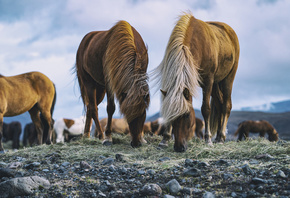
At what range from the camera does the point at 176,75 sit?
5.24 m

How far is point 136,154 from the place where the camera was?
544 centimetres

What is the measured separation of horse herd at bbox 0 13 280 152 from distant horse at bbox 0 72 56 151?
1.62 metres

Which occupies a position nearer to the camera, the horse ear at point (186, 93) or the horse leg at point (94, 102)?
the horse ear at point (186, 93)

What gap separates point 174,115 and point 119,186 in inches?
63.9

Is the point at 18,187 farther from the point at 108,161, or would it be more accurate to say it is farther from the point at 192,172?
the point at 192,172

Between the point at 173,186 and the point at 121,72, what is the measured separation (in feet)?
9.81

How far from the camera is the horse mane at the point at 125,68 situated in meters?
5.64

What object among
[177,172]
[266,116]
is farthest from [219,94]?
[266,116]

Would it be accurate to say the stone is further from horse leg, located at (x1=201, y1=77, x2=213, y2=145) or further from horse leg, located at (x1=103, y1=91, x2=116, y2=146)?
horse leg, located at (x1=103, y1=91, x2=116, y2=146)

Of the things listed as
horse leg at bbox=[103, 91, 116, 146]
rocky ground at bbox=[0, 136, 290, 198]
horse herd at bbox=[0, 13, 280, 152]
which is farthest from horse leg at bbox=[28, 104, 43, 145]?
rocky ground at bbox=[0, 136, 290, 198]

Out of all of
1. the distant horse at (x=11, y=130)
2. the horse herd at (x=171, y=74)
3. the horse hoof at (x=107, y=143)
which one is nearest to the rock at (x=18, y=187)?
the horse herd at (x=171, y=74)

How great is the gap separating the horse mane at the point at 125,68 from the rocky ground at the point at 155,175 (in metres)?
1.04

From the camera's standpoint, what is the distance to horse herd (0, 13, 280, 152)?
5.24 meters

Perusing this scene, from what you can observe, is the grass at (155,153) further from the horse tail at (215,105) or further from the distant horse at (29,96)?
the distant horse at (29,96)
